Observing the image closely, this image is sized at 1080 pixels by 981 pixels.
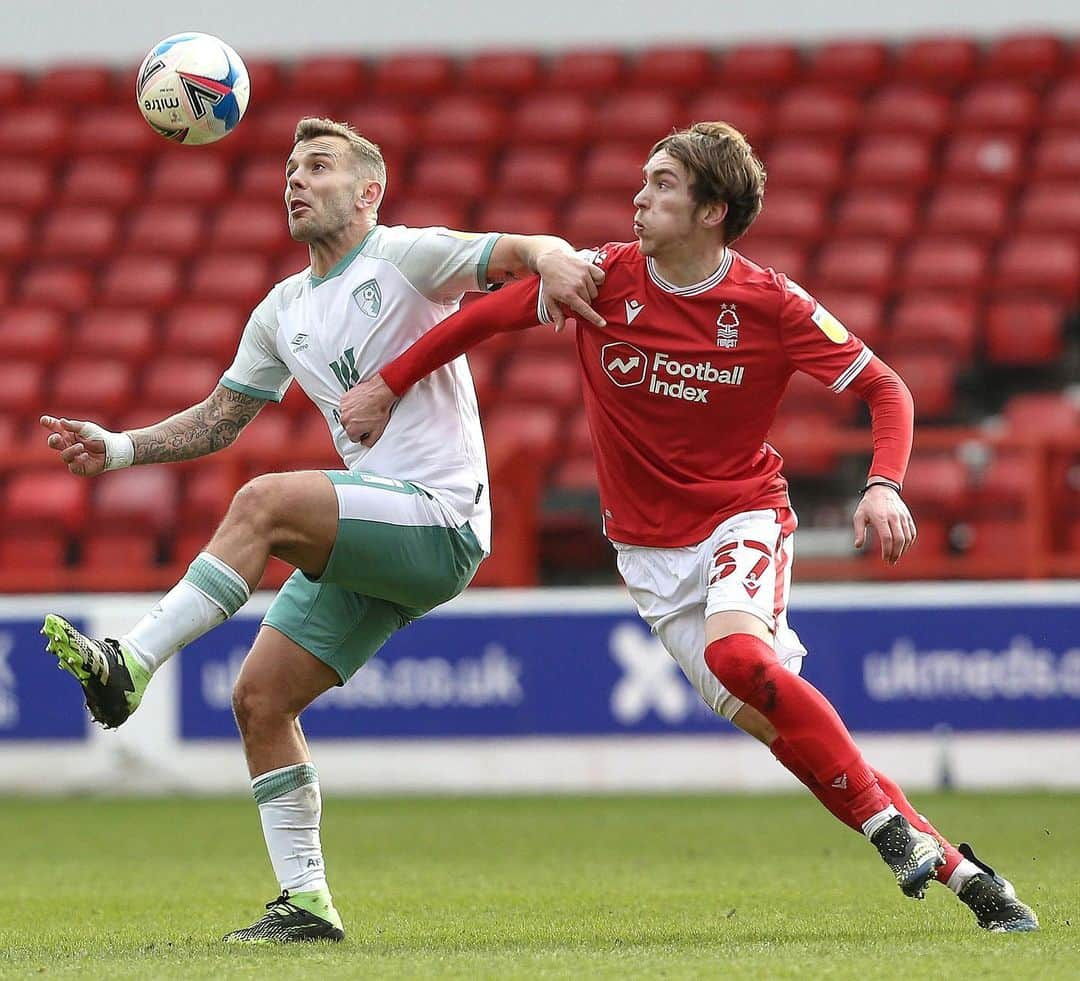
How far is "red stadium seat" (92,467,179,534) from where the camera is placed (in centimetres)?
1153

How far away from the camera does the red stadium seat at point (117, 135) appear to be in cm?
1744

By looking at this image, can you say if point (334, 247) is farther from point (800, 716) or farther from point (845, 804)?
point (845, 804)

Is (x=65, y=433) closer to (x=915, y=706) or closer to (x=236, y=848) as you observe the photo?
(x=236, y=848)

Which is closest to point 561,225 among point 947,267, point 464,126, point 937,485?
point 464,126

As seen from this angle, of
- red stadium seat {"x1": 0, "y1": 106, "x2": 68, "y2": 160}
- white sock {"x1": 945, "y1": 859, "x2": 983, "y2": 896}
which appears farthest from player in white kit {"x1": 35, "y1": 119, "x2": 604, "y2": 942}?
red stadium seat {"x1": 0, "y1": 106, "x2": 68, "y2": 160}

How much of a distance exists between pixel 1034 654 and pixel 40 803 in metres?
5.59

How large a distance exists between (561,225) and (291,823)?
1051 centimetres

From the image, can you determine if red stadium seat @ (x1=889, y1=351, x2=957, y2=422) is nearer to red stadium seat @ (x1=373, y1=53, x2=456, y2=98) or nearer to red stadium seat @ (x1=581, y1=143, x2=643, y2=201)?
red stadium seat @ (x1=581, y1=143, x2=643, y2=201)

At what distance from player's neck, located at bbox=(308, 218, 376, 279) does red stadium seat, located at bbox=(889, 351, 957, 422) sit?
7.71 metres

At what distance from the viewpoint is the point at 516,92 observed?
17.2m

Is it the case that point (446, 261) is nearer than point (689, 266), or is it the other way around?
point (689, 266)

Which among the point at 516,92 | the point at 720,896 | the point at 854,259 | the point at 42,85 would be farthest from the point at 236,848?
the point at 42,85

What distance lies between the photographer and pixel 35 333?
15086 mm

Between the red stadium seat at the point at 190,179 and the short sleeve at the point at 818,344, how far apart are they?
12.4 m
